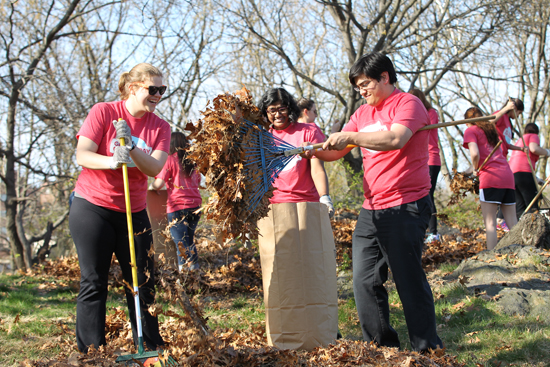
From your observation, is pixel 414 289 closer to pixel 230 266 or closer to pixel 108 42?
pixel 230 266

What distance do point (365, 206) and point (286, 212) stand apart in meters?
0.63

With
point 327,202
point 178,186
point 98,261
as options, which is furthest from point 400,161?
point 178,186

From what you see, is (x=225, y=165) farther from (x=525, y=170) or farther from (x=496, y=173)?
(x=525, y=170)

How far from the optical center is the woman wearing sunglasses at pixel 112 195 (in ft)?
9.97

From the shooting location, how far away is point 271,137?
Answer: 11.6 feet

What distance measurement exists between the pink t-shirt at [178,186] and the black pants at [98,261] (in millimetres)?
2436

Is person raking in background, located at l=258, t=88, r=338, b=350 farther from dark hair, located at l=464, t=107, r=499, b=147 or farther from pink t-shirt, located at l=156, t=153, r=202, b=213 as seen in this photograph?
dark hair, located at l=464, t=107, r=499, b=147

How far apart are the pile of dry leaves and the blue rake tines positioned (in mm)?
28

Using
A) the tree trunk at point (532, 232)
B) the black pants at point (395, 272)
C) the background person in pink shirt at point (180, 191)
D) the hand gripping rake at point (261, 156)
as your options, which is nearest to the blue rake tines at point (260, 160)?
the hand gripping rake at point (261, 156)

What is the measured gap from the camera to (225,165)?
10.3 ft

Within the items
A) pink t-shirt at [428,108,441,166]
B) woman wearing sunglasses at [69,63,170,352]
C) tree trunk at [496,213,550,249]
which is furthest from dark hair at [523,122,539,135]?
woman wearing sunglasses at [69,63,170,352]

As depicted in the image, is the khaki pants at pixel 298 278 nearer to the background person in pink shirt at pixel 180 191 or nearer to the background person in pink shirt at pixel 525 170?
the background person in pink shirt at pixel 180 191

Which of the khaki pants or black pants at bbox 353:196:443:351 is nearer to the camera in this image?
black pants at bbox 353:196:443:351

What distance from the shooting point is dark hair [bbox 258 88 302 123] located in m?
3.87
